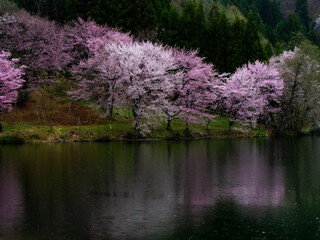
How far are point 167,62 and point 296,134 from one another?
79.9 ft

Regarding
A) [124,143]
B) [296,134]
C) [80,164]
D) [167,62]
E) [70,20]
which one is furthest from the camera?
[70,20]

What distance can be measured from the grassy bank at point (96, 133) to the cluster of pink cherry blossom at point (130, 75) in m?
1.31

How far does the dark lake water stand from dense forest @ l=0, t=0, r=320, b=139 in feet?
53.8

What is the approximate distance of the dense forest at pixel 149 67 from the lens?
56.2 meters

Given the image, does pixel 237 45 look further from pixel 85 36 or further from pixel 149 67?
pixel 85 36

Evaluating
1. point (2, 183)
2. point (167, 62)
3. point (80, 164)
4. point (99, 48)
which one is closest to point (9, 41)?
point (99, 48)

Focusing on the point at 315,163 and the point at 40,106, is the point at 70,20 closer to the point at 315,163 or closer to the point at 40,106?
the point at 40,106

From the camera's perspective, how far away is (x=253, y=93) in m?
66.7

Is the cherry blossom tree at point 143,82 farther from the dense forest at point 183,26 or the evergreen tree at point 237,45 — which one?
the evergreen tree at point 237,45

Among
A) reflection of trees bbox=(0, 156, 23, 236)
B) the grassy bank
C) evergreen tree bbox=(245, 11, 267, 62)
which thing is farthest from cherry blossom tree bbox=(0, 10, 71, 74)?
reflection of trees bbox=(0, 156, 23, 236)

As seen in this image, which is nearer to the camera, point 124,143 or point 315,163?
point 315,163

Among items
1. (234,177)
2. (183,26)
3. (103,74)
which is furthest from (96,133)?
(183,26)

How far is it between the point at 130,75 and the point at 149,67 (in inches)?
95.6

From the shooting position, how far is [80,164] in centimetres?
3378
